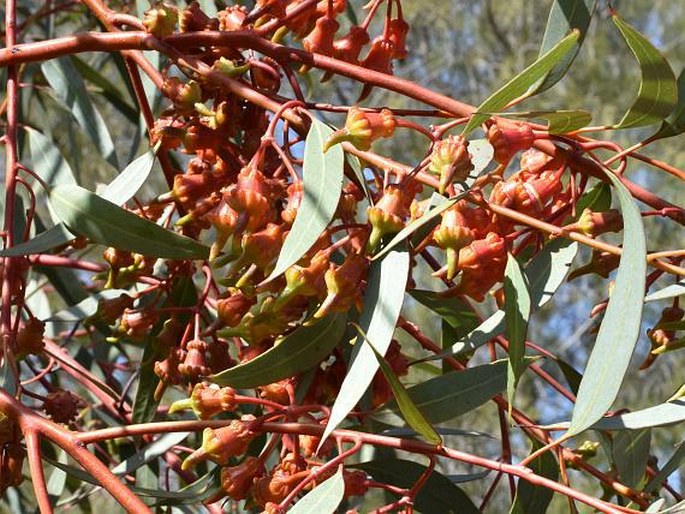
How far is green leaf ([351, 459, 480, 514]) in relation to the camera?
2.50 ft

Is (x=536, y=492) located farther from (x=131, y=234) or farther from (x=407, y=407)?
(x=131, y=234)

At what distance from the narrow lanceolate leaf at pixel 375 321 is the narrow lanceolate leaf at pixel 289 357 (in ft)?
0.12

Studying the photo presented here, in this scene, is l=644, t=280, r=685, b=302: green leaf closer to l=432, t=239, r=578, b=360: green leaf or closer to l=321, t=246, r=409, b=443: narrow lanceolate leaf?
l=432, t=239, r=578, b=360: green leaf

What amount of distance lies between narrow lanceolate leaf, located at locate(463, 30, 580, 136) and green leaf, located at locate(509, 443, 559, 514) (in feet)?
0.79

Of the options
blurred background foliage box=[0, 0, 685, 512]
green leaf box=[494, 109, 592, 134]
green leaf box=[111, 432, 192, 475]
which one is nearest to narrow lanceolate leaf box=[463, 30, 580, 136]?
green leaf box=[494, 109, 592, 134]

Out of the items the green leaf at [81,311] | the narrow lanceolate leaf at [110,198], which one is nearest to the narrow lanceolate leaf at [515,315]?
the narrow lanceolate leaf at [110,198]

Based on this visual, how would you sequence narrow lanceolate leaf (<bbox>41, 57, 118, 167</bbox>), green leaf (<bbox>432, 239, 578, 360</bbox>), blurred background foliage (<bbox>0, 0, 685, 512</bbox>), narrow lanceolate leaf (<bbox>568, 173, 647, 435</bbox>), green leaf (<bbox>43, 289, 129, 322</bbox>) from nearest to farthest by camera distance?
narrow lanceolate leaf (<bbox>568, 173, 647, 435</bbox>), green leaf (<bbox>432, 239, 578, 360</bbox>), green leaf (<bbox>43, 289, 129, 322</bbox>), narrow lanceolate leaf (<bbox>41, 57, 118, 167</bbox>), blurred background foliage (<bbox>0, 0, 685, 512</bbox>)

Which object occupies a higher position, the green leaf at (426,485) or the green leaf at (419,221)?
the green leaf at (419,221)

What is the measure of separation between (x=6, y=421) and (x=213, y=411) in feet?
0.53

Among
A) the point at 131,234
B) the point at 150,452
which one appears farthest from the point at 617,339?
the point at 150,452

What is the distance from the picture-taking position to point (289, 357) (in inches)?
26.6

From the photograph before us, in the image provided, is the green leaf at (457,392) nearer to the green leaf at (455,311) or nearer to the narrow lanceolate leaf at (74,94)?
the green leaf at (455,311)

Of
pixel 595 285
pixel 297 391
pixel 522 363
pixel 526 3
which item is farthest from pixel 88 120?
pixel 526 3

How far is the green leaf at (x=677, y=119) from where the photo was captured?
0.72 meters
